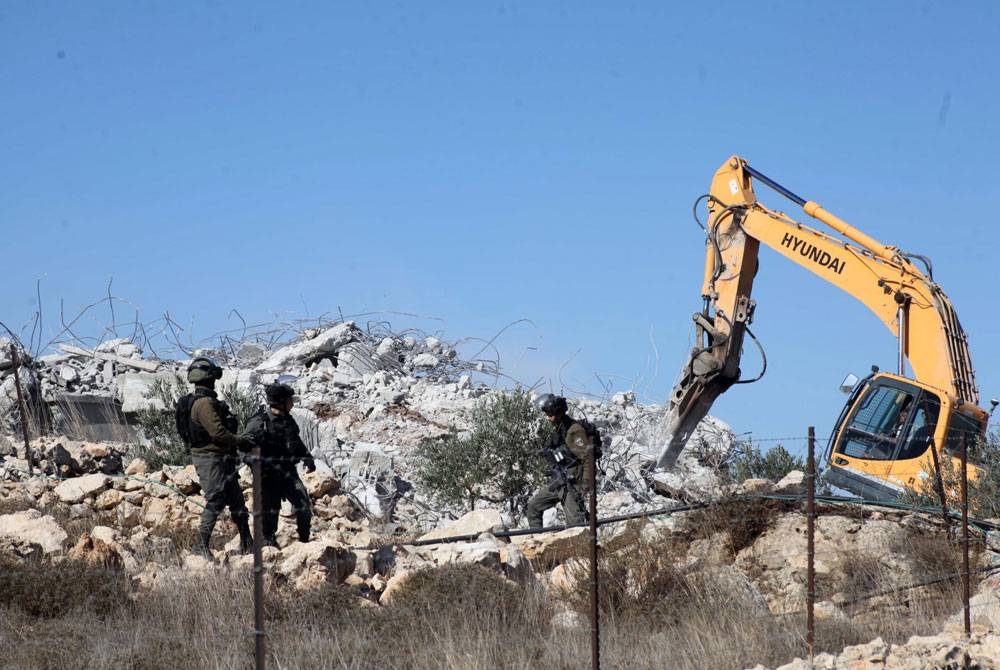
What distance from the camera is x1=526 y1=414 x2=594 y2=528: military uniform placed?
38.9 ft

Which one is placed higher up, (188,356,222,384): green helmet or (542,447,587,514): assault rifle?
(188,356,222,384): green helmet

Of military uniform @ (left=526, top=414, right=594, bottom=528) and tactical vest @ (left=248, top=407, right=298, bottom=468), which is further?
military uniform @ (left=526, top=414, right=594, bottom=528)

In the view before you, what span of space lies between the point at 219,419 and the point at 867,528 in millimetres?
5550

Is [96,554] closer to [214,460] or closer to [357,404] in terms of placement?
[214,460]

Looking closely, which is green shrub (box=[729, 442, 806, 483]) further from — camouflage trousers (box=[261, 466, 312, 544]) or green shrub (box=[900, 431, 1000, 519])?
camouflage trousers (box=[261, 466, 312, 544])

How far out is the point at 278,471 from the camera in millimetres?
10547

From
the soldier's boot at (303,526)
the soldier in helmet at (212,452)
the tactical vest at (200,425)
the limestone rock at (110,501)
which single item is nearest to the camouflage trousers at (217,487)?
the soldier in helmet at (212,452)

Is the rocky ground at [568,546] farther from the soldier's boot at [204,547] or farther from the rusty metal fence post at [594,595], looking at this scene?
the rusty metal fence post at [594,595]

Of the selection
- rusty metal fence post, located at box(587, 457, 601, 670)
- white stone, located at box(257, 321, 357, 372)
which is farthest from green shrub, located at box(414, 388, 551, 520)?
rusty metal fence post, located at box(587, 457, 601, 670)

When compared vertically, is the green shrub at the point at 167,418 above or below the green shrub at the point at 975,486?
above

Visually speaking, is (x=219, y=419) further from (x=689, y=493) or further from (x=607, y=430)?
(x=607, y=430)

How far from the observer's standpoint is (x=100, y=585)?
9070mm

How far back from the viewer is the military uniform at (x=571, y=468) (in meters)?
11.9

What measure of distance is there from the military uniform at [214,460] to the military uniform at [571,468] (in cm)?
270
